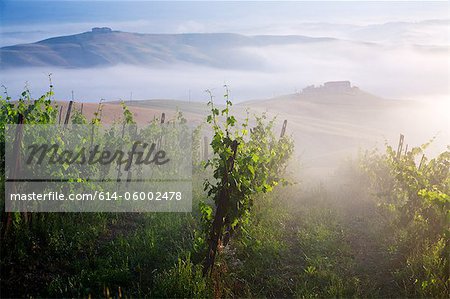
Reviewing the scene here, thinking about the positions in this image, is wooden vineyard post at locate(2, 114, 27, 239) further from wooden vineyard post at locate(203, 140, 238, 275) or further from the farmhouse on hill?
the farmhouse on hill

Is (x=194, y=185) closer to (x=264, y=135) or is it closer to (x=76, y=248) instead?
(x=264, y=135)

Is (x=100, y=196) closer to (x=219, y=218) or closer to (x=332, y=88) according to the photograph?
(x=219, y=218)

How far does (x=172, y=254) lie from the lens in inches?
311

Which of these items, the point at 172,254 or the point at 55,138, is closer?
the point at 172,254

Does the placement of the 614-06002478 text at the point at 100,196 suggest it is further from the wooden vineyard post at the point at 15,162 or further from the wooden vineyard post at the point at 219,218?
the wooden vineyard post at the point at 219,218

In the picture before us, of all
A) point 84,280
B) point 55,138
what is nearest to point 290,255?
point 84,280

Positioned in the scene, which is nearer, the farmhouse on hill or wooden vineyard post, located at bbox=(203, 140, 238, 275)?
wooden vineyard post, located at bbox=(203, 140, 238, 275)

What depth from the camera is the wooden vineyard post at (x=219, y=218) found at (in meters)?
7.05

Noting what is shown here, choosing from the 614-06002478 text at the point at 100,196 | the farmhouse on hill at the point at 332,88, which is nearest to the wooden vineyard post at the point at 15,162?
the 614-06002478 text at the point at 100,196

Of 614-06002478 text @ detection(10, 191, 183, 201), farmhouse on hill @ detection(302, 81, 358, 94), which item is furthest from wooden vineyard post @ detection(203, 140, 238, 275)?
farmhouse on hill @ detection(302, 81, 358, 94)

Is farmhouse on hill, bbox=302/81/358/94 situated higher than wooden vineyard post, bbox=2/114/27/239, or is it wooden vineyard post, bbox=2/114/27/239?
farmhouse on hill, bbox=302/81/358/94

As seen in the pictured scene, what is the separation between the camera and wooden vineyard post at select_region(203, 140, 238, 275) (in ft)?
23.1

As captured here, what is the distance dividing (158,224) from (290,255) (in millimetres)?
2791

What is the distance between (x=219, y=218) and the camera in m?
7.18
